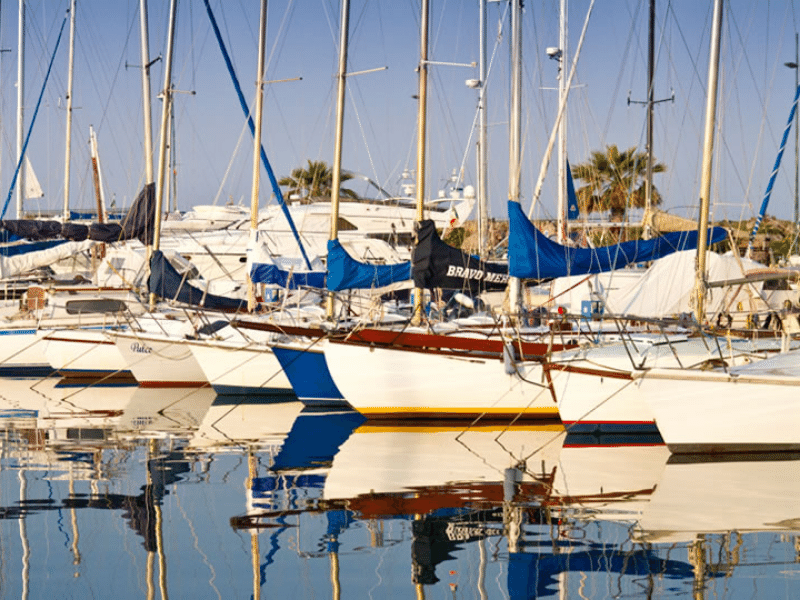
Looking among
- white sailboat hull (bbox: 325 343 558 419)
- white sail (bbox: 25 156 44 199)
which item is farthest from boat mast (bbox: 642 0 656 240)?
white sail (bbox: 25 156 44 199)

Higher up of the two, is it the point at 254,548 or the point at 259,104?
the point at 259,104

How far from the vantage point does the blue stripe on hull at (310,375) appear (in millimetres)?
21453

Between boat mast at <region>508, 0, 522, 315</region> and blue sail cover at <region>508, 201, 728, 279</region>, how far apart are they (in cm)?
64

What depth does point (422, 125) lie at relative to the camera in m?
22.2

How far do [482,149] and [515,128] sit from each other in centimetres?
1301

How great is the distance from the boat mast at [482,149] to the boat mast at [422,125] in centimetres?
718

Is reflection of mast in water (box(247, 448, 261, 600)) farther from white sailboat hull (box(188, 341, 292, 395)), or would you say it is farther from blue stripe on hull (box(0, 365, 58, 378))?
blue stripe on hull (box(0, 365, 58, 378))

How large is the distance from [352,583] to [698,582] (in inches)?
110

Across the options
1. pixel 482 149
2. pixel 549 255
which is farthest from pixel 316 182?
pixel 549 255

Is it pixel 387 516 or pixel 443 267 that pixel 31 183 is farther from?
pixel 387 516

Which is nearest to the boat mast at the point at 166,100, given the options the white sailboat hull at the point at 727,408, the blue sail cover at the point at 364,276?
the blue sail cover at the point at 364,276

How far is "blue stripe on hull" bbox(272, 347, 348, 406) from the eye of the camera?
21453 millimetres

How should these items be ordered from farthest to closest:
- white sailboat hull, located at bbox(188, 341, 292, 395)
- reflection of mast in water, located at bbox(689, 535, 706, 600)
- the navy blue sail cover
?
white sailboat hull, located at bbox(188, 341, 292, 395) → the navy blue sail cover → reflection of mast in water, located at bbox(689, 535, 706, 600)

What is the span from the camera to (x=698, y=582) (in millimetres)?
9219
